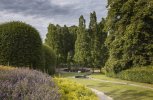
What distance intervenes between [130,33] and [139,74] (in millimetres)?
4355

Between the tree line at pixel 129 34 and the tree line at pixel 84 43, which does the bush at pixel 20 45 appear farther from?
the tree line at pixel 84 43

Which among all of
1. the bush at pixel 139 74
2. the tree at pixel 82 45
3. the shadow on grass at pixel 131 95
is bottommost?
the shadow on grass at pixel 131 95

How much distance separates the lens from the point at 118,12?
32.6m

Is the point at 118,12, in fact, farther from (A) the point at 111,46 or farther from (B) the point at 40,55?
(B) the point at 40,55

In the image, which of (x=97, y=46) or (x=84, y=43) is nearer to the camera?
(x=97, y=46)

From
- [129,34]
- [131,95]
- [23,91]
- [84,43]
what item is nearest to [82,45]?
[84,43]

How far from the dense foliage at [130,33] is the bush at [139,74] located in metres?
1.39

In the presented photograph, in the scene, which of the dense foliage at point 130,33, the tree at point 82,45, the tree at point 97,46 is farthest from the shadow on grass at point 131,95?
the tree at point 82,45

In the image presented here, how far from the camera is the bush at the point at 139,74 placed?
25.8 m

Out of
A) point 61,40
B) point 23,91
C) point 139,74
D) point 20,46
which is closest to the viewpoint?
point 23,91

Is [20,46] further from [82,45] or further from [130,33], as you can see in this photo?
[82,45]

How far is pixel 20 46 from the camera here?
17.4 meters

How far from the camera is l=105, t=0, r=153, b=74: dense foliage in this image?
2891 centimetres

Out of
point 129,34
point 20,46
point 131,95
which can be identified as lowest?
point 131,95
